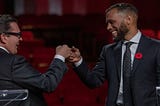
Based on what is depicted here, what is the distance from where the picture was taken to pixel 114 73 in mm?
1922

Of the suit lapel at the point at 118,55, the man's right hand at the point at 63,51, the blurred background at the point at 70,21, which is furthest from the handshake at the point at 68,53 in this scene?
the blurred background at the point at 70,21

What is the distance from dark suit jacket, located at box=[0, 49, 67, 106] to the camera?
1707 millimetres

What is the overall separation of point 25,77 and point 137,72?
49cm

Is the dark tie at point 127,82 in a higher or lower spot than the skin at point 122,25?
lower

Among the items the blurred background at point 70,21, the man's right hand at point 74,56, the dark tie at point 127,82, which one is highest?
the man's right hand at point 74,56

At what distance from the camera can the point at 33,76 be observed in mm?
1715

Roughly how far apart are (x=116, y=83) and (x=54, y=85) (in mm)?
328

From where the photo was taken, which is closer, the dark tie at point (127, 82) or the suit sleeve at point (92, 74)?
the dark tie at point (127, 82)

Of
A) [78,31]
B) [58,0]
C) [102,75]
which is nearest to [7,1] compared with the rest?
Result: [58,0]

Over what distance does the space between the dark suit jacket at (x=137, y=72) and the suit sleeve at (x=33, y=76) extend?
282 mm

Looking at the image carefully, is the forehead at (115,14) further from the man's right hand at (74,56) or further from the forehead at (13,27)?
the forehead at (13,27)

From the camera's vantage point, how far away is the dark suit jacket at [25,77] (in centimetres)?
171

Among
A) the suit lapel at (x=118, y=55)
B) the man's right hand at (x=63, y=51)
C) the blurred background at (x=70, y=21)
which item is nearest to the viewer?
the man's right hand at (x=63, y=51)

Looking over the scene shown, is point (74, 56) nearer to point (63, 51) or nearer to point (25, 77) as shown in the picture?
point (63, 51)
